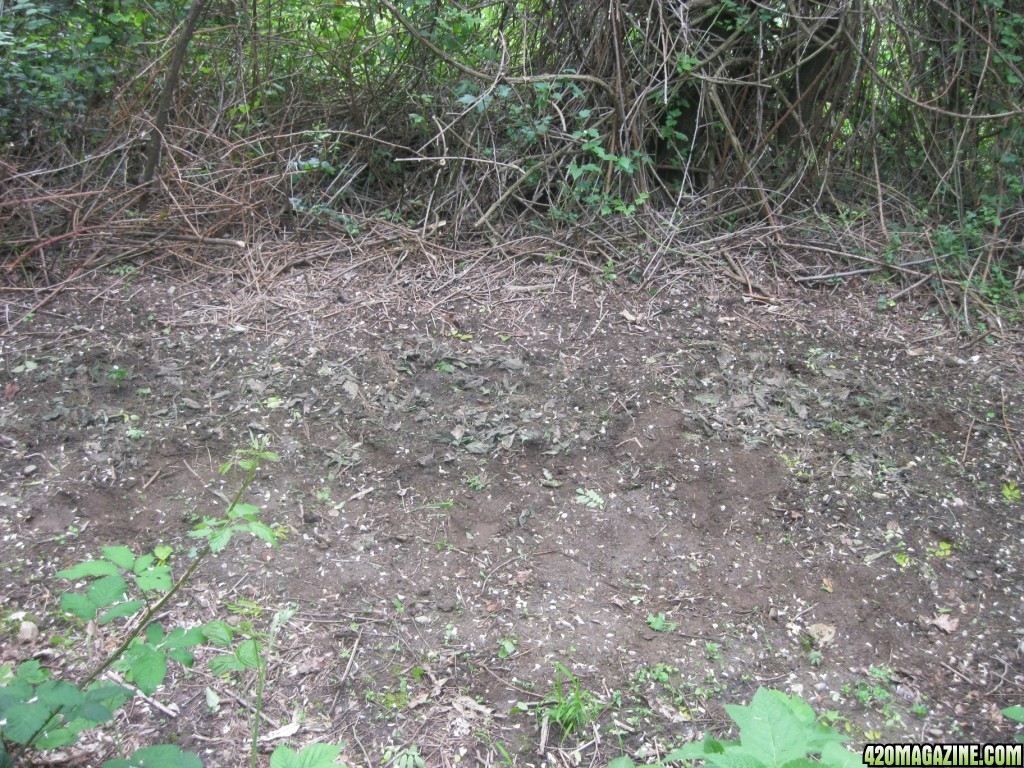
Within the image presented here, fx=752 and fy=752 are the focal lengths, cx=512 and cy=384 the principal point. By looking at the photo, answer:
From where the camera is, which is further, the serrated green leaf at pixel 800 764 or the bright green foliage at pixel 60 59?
the bright green foliage at pixel 60 59

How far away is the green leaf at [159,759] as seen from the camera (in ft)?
5.04

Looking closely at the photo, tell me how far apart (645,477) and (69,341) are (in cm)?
259

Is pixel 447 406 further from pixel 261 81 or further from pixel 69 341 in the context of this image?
pixel 261 81

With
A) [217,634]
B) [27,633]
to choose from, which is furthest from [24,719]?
[27,633]

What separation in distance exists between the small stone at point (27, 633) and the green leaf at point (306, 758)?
1159 mm

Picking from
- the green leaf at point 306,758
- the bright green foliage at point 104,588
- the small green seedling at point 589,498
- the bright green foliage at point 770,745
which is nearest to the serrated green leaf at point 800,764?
the bright green foliage at point 770,745

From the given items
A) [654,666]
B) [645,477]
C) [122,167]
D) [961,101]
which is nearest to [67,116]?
[122,167]

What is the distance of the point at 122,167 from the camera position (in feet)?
13.4

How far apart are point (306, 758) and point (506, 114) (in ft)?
11.4

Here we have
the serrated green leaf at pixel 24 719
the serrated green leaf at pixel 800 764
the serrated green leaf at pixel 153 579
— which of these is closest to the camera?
the serrated green leaf at pixel 800 764

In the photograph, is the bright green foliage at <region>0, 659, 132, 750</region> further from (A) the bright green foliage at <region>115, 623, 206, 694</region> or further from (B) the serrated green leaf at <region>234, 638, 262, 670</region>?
(B) the serrated green leaf at <region>234, 638, 262, 670</region>

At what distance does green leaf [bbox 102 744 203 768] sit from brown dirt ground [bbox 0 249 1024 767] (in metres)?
0.44

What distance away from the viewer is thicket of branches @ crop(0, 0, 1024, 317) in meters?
4.01

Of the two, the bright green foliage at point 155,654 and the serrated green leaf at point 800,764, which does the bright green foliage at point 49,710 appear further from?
the serrated green leaf at point 800,764
